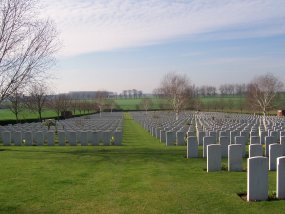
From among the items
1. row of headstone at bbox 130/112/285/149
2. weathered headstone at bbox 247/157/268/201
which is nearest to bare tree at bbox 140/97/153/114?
row of headstone at bbox 130/112/285/149

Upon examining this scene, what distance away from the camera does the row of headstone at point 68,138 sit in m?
19.5

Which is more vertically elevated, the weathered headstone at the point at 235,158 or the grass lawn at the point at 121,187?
the weathered headstone at the point at 235,158

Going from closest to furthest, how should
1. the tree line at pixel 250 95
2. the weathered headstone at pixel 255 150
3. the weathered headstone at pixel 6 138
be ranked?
1. the weathered headstone at pixel 255 150
2. the weathered headstone at pixel 6 138
3. the tree line at pixel 250 95

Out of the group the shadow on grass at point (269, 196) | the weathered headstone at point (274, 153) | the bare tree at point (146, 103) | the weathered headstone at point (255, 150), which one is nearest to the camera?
the shadow on grass at point (269, 196)

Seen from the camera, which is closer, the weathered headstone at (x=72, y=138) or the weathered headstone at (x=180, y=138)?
the weathered headstone at (x=180, y=138)

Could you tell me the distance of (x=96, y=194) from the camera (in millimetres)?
7930

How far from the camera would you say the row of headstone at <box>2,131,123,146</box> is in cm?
1955

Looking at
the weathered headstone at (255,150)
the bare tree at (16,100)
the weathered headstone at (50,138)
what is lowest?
the weathered headstone at (50,138)

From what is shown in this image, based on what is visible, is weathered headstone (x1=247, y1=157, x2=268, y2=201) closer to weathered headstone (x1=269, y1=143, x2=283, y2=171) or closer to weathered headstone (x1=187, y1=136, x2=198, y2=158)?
weathered headstone (x1=269, y1=143, x2=283, y2=171)

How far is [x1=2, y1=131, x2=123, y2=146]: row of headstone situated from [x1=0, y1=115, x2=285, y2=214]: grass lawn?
20.4 ft

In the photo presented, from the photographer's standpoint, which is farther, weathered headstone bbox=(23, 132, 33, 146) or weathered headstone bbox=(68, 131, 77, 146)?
weathered headstone bbox=(23, 132, 33, 146)

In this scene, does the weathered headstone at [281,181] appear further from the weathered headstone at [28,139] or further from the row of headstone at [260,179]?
the weathered headstone at [28,139]

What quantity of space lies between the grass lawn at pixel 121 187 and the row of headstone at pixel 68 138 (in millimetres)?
6229

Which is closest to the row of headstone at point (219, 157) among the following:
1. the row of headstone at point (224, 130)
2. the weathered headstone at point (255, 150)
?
the weathered headstone at point (255, 150)
